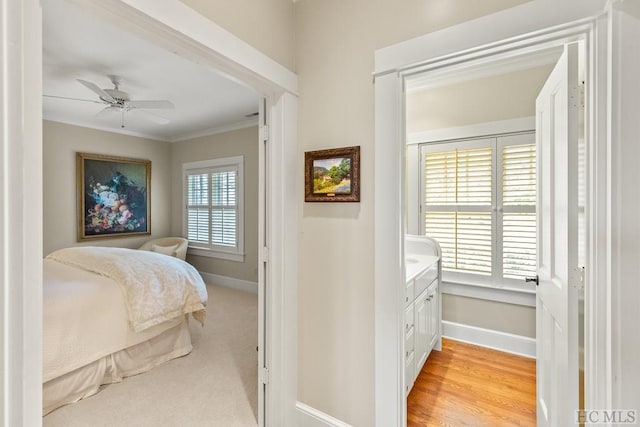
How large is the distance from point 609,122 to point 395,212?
0.83m

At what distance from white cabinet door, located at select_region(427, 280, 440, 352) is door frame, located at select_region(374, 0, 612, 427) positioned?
116 centimetres

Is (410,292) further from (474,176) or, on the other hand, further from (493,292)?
(474,176)

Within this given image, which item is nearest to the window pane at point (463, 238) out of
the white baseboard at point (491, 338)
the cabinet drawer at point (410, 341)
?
the white baseboard at point (491, 338)

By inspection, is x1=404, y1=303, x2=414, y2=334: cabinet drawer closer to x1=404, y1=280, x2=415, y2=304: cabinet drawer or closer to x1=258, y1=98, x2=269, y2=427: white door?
x1=404, y1=280, x2=415, y2=304: cabinet drawer

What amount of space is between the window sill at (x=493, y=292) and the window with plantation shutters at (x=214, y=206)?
10.6ft

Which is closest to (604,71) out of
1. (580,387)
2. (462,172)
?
(580,387)

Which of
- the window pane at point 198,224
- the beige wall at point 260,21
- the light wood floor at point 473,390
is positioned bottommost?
the light wood floor at point 473,390

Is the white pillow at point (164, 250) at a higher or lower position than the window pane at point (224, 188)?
lower

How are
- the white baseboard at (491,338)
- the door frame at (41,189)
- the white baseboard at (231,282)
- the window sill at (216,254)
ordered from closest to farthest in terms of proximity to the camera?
the door frame at (41,189) → the white baseboard at (491,338) → the white baseboard at (231,282) → the window sill at (216,254)

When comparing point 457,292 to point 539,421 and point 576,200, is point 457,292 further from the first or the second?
point 576,200

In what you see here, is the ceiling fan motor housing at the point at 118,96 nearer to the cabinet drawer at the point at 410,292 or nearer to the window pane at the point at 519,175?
the cabinet drawer at the point at 410,292

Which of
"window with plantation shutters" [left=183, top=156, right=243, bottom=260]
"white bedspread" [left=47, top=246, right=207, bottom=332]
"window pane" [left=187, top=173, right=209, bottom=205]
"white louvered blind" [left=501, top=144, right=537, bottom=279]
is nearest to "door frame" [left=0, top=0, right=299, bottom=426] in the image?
"white bedspread" [left=47, top=246, right=207, bottom=332]

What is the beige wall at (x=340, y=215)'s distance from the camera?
5.07 feet
